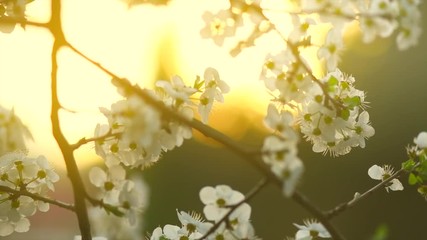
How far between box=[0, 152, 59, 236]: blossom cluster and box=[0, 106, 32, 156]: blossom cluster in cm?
3

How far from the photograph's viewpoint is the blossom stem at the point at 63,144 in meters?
2.08

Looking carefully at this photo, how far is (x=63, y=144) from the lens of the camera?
2.10 meters

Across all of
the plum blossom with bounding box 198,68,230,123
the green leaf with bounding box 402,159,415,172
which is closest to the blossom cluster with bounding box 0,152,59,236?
the plum blossom with bounding box 198,68,230,123

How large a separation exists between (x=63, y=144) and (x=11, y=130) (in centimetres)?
38

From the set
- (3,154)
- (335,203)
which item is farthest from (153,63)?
(3,154)

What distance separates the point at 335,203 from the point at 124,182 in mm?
11422

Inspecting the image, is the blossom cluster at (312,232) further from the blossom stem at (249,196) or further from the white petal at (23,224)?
the white petal at (23,224)

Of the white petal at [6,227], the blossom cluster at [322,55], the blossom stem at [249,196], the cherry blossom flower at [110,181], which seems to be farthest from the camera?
the white petal at [6,227]

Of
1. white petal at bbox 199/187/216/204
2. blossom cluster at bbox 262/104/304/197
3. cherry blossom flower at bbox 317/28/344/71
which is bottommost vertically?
blossom cluster at bbox 262/104/304/197

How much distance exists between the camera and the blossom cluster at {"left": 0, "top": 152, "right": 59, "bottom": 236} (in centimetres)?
246

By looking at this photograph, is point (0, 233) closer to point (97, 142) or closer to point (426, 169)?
point (97, 142)

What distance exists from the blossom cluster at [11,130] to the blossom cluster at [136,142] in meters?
0.22

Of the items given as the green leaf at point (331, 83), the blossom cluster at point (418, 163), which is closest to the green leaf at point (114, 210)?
the green leaf at point (331, 83)

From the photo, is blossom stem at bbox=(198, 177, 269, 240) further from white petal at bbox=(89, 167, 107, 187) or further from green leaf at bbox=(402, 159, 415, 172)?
green leaf at bbox=(402, 159, 415, 172)
